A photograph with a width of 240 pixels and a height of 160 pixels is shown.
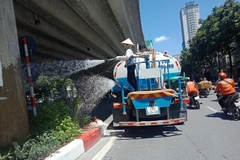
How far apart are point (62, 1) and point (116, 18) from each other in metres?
5.32

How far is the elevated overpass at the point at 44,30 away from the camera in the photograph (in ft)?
15.3

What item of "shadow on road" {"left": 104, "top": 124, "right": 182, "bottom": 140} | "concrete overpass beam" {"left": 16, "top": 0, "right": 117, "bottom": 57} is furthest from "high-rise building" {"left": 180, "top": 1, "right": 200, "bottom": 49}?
"shadow on road" {"left": 104, "top": 124, "right": 182, "bottom": 140}

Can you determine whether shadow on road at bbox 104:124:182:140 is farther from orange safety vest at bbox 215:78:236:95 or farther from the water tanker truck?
orange safety vest at bbox 215:78:236:95

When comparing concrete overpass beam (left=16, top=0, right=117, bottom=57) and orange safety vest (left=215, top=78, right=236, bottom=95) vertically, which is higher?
concrete overpass beam (left=16, top=0, right=117, bottom=57)

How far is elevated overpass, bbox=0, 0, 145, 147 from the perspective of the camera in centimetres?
468

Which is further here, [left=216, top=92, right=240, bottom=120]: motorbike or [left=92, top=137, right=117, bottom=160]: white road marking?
[left=216, top=92, right=240, bottom=120]: motorbike

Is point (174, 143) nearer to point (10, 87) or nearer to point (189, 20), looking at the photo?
point (10, 87)

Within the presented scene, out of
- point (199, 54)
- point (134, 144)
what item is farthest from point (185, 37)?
point (134, 144)

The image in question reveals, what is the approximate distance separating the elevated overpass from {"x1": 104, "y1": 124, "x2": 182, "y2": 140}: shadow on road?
124 inches

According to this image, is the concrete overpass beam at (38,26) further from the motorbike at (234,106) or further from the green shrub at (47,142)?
the motorbike at (234,106)

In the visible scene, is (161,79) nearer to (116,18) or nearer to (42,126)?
(42,126)

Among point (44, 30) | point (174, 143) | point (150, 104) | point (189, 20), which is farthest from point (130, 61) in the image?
point (189, 20)

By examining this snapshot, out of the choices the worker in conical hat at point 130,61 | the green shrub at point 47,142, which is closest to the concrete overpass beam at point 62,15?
the worker in conical hat at point 130,61

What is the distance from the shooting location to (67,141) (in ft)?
18.5
